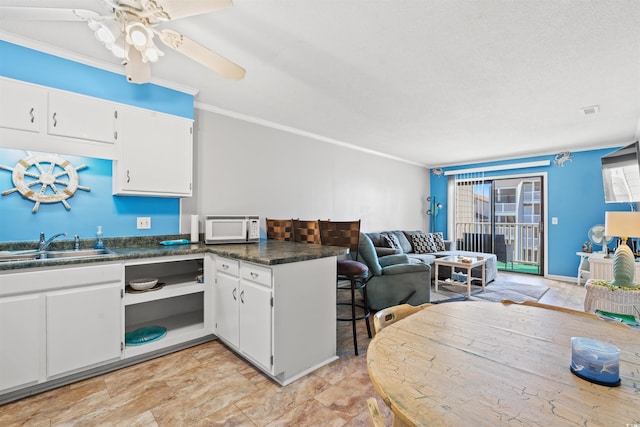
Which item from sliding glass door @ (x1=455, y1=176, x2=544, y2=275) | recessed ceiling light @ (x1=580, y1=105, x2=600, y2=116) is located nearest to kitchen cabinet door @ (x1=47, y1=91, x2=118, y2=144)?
recessed ceiling light @ (x1=580, y1=105, x2=600, y2=116)

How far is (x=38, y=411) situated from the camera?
171 cm

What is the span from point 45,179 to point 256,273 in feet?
6.15

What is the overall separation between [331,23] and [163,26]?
1.15 m

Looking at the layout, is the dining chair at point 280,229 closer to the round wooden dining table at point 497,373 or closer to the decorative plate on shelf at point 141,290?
the decorative plate on shelf at point 141,290

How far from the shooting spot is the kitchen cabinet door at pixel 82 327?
1868mm

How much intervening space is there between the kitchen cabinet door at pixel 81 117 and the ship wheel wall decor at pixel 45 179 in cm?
30

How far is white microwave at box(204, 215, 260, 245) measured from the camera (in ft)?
9.23

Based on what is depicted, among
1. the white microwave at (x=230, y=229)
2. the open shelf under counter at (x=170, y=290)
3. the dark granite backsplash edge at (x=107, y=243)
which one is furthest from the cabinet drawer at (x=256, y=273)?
the dark granite backsplash edge at (x=107, y=243)

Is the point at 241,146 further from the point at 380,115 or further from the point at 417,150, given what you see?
the point at 417,150

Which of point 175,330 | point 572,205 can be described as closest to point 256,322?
point 175,330

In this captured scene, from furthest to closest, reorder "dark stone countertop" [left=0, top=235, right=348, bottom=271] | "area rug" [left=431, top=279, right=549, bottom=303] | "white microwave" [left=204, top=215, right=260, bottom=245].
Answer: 1. "area rug" [left=431, top=279, right=549, bottom=303]
2. "white microwave" [left=204, top=215, right=260, bottom=245]
3. "dark stone countertop" [left=0, top=235, right=348, bottom=271]

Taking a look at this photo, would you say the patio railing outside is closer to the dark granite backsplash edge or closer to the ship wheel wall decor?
the dark granite backsplash edge

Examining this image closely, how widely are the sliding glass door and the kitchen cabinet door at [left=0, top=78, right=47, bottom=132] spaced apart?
7.00 metres

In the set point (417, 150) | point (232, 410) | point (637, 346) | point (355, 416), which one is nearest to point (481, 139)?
point (417, 150)
